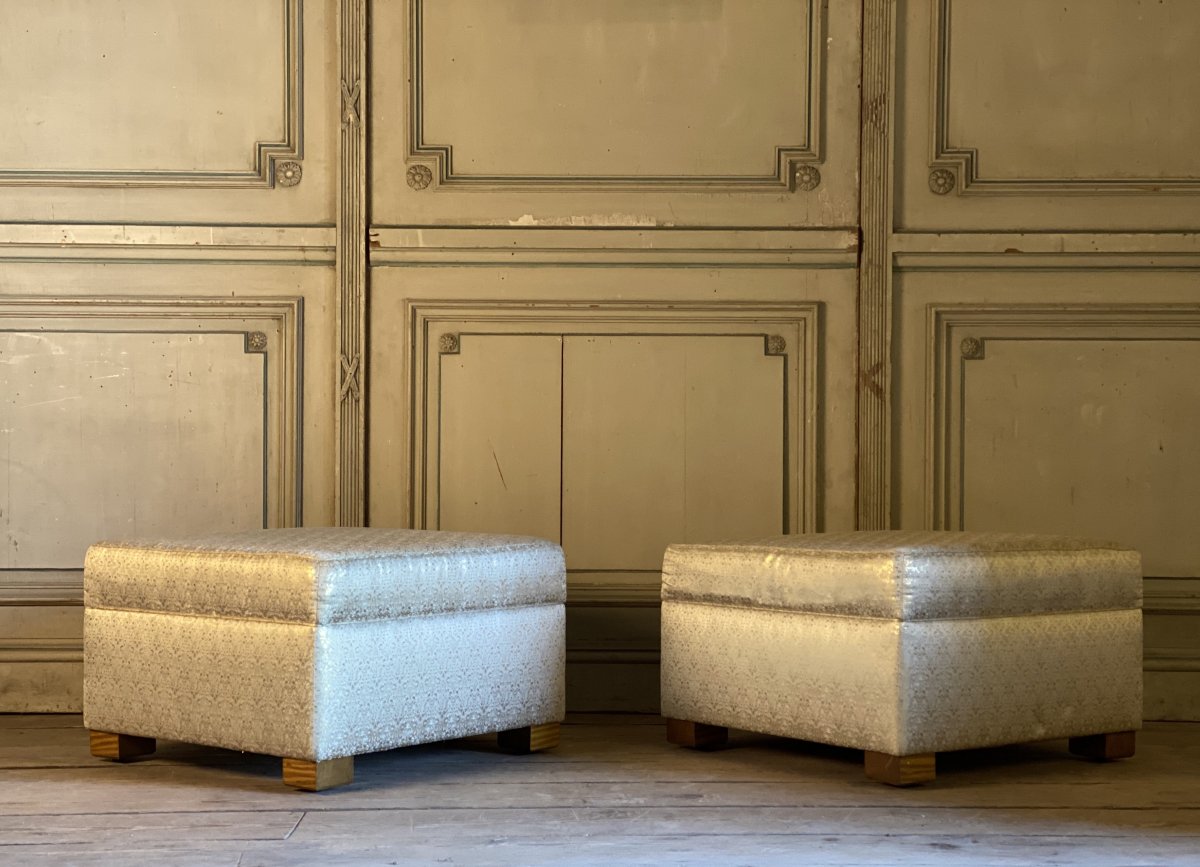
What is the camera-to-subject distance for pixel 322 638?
205 centimetres

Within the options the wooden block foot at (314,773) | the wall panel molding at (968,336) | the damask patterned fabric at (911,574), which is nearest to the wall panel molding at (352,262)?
the damask patterned fabric at (911,574)

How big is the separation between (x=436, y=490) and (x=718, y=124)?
941mm

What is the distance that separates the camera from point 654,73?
3.01 m

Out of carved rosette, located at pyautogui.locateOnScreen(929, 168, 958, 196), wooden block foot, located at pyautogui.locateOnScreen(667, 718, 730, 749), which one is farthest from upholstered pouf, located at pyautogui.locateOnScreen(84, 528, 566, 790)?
carved rosette, located at pyautogui.locateOnScreen(929, 168, 958, 196)

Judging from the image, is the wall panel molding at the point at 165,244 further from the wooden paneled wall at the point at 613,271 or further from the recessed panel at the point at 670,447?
the recessed panel at the point at 670,447

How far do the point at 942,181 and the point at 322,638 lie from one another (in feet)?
5.40

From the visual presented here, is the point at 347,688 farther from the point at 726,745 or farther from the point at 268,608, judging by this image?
the point at 726,745

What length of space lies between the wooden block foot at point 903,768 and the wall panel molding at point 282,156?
5.45ft

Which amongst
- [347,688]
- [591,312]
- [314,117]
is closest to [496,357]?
[591,312]

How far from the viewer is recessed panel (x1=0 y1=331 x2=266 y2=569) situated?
2.96 meters

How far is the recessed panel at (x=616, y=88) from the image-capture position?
9.86ft

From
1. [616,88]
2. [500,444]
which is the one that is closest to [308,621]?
[500,444]

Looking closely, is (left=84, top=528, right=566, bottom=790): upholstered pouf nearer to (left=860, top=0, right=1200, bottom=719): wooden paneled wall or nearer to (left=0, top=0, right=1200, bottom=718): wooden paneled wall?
(left=0, top=0, right=1200, bottom=718): wooden paneled wall

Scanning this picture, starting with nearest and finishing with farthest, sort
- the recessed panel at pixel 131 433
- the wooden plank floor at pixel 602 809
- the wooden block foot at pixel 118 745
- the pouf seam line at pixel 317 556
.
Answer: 1. the wooden plank floor at pixel 602 809
2. the pouf seam line at pixel 317 556
3. the wooden block foot at pixel 118 745
4. the recessed panel at pixel 131 433
